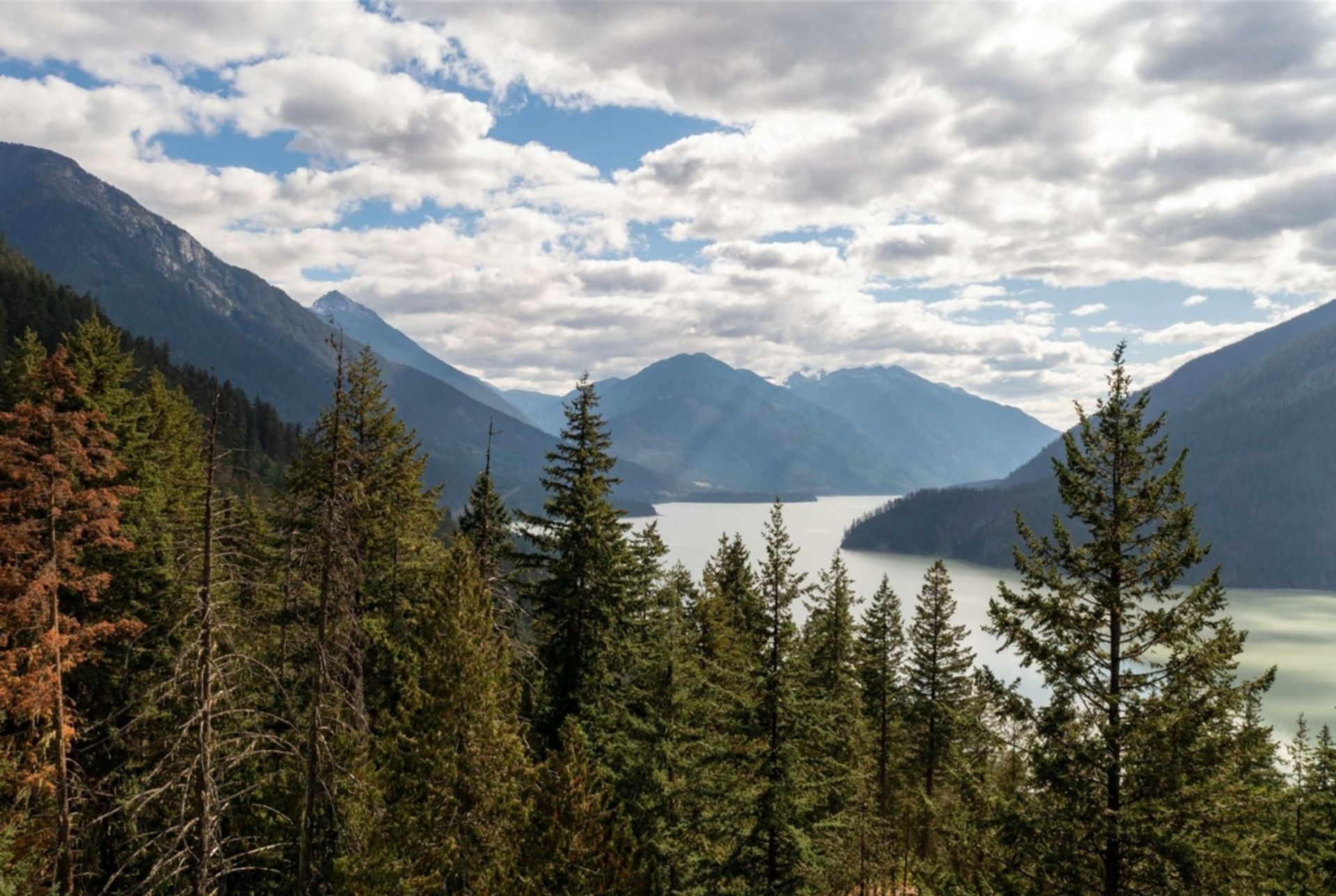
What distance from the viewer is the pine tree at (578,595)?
83.8 ft

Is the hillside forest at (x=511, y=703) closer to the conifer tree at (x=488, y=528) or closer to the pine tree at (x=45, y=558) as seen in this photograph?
the pine tree at (x=45, y=558)

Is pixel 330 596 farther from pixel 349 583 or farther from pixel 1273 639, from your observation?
pixel 1273 639

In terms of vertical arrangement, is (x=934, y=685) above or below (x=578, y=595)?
below

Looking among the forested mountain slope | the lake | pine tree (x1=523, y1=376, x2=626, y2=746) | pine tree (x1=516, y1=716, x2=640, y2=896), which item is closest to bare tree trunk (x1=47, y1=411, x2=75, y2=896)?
pine tree (x1=516, y1=716, x2=640, y2=896)

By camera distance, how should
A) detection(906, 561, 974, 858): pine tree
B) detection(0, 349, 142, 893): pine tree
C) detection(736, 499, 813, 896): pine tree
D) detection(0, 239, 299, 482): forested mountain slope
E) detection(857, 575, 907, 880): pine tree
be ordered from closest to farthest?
detection(0, 349, 142, 893): pine tree → detection(736, 499, 813, 896): pine tree → detection(906, 561, 974, 858): pine tree → detection(857, 575, 907, 880): pine tree → detection(0, 239, 299, 482): forested mountain slope

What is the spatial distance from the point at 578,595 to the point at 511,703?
156 inches

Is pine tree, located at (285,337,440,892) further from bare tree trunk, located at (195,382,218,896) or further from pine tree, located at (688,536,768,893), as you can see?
pine tree, located at (688,536,768,893)

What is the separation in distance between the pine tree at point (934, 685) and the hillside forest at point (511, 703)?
13.5 feet

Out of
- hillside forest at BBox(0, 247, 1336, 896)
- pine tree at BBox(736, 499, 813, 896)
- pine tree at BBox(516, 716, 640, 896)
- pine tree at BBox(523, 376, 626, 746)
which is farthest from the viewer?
pine tree at BBox(523, 376, 626, 746)

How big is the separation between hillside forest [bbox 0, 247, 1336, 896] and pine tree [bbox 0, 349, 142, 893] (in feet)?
0.37

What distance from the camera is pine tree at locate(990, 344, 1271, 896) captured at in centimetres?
1277

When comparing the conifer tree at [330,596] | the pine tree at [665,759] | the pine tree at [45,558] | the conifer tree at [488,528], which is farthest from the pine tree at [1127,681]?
the pine tree at [45,558]

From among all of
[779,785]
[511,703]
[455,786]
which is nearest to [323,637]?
[455,786]

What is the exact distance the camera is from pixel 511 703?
2423cm
